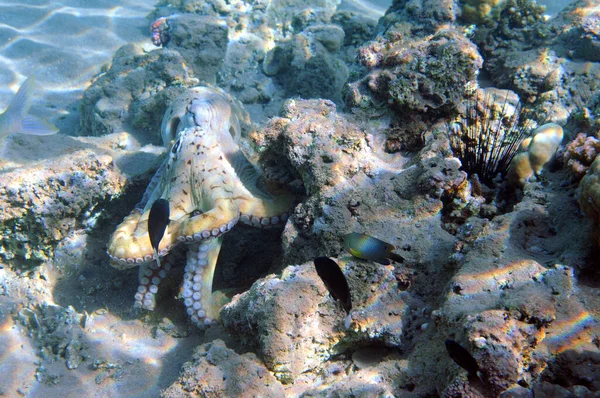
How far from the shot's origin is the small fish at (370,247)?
2439mm

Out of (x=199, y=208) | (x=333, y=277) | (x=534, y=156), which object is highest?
(x=534, y=156)

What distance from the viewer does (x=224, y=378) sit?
2.45 metres

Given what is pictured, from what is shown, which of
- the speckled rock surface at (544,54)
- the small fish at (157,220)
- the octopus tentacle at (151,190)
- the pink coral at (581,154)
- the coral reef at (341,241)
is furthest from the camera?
the speckled rock surface at (544,54)

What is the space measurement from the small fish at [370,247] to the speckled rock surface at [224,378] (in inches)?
41.9

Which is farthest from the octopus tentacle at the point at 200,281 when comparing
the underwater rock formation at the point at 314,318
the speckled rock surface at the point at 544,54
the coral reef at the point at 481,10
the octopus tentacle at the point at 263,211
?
the coral reef at the point at 481,10

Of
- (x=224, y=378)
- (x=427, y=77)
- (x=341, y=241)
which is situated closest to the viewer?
(x=224, y=378)

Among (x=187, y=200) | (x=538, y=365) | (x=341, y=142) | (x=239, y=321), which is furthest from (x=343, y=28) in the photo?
(x=538, y=365)

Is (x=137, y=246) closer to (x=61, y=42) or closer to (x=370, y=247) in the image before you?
(x=370, y=247)

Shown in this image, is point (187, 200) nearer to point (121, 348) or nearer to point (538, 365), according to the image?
point (121, 348)

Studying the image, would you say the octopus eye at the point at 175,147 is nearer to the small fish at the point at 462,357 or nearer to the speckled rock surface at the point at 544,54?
the small fish at the point at 462,357

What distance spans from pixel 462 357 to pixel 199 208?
254cm

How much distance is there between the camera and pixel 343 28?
7.94m

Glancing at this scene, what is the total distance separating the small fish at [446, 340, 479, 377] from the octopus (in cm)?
195

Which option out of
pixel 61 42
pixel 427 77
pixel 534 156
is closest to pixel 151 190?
pixel 427 77
